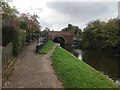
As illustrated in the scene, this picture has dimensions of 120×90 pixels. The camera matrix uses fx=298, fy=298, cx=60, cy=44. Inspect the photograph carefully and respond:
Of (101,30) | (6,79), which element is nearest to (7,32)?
(6,79)

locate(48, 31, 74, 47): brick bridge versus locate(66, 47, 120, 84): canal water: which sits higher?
locate(48, 31, 74, 47): brick bridge

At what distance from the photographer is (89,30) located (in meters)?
73.9

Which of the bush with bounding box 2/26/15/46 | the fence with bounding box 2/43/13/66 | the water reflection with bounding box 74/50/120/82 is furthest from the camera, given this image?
the water reflection with bounding box 74/50/120/82

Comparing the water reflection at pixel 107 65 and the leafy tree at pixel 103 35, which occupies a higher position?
the leafy tree at pixel 103 35

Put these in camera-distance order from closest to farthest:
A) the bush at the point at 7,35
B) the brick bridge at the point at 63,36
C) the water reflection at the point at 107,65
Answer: the bush at the point at 7,35 < the water reflection at the point at 107,65 < the brick bridge at the point at 63,36

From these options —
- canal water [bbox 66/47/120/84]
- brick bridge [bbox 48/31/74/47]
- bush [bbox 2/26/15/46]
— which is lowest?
canal water [bbox 66/47/120/84]

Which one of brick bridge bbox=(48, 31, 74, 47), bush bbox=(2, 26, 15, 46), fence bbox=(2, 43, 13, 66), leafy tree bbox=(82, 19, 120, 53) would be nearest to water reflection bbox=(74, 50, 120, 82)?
bush bbox=(2, 26, 15, 46)

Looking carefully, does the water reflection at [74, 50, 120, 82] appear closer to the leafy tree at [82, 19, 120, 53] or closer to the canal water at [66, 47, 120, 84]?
the canal water at [66, 47, 120, 84]

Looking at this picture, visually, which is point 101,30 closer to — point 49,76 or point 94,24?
point 94,24

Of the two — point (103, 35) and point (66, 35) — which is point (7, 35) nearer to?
point (103, 35)

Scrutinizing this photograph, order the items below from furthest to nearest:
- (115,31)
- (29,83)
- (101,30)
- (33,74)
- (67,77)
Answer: (101,30) < (115,31) < (33,74) < (67,77) < (29,83)

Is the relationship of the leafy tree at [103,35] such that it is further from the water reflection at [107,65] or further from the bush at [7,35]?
the bush at [7,35]

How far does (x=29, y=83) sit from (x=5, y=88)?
142cm

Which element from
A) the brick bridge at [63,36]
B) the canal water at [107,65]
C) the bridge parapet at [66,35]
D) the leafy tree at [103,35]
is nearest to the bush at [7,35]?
the canal water at [107,65]
